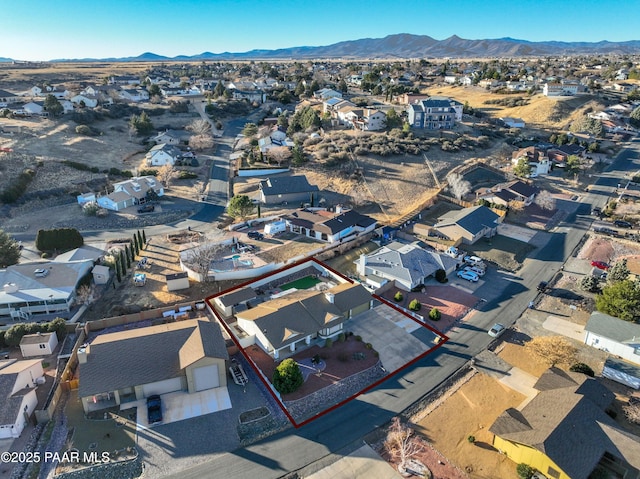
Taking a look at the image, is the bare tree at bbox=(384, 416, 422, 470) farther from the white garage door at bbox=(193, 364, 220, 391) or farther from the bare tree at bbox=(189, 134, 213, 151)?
the bare tree at bbox=(189, 134, 213, 151)

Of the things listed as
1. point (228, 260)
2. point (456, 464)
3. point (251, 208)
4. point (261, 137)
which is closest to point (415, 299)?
point (456, 464)

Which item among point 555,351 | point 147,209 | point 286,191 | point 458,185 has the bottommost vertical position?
point 555,351

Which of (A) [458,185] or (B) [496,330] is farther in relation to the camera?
(A) [458,185]

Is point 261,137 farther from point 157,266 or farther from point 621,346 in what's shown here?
point 621,346

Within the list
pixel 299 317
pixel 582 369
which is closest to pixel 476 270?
pixel 582 369

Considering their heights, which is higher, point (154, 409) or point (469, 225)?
point (469, 225)

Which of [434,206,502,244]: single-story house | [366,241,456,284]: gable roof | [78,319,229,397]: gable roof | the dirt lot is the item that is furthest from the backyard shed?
[434,206,502,244]: single-story house

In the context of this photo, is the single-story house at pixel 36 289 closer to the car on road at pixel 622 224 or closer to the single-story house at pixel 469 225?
the single-story house at pixel 469 225

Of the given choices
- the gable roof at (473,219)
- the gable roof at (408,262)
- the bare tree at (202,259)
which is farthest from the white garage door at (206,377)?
the gable roof at (473,219)

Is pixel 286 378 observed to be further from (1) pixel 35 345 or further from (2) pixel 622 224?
(2) pixel 622 224
